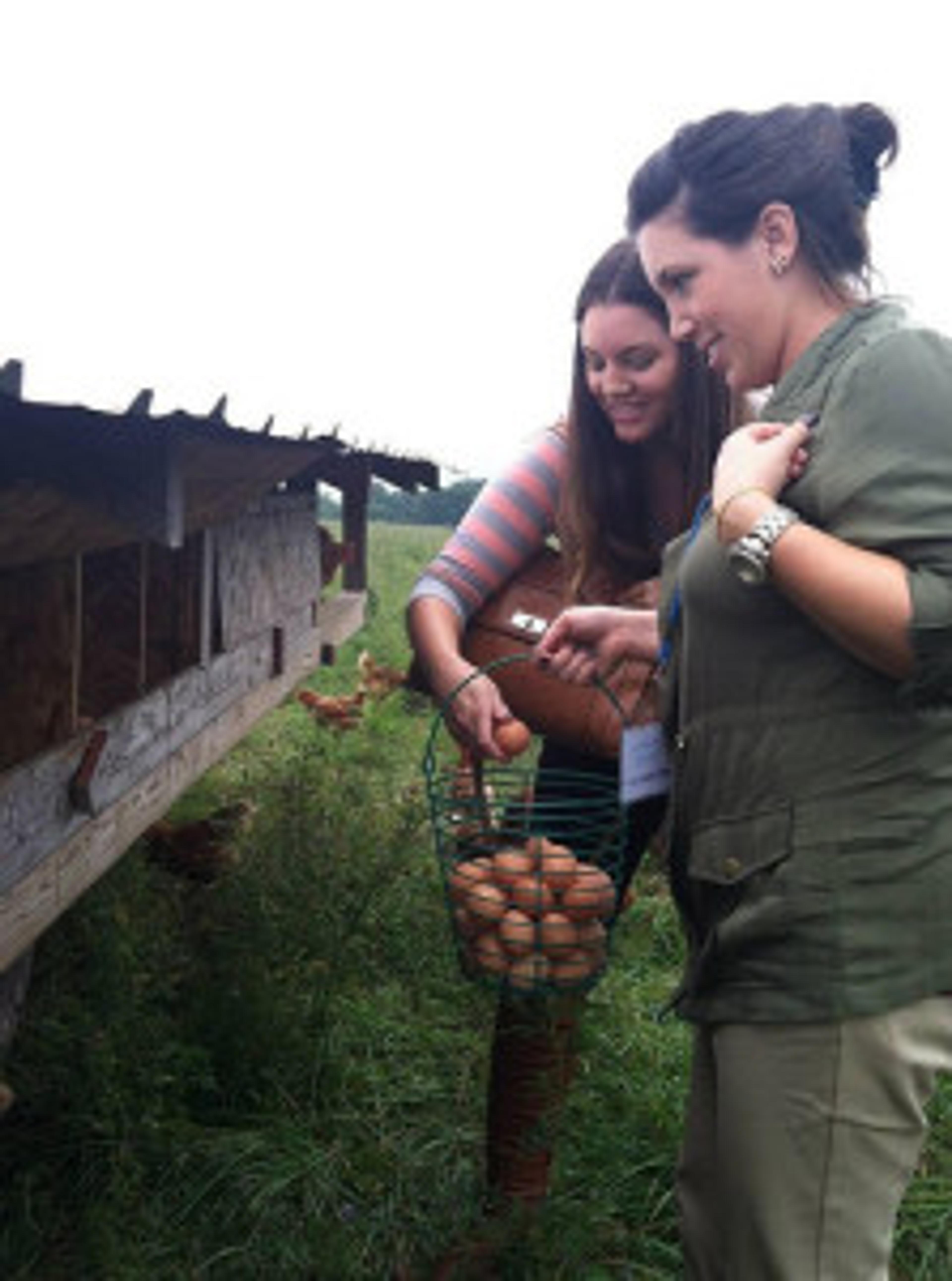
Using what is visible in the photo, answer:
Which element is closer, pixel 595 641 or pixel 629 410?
pixel 595 641

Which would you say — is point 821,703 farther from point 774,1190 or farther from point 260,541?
point 260,541

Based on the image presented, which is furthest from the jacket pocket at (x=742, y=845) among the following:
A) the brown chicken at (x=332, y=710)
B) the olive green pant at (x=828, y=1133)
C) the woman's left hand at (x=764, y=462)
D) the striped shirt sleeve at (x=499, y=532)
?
the brown chicken at (x=332, y=710)

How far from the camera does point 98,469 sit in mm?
1919

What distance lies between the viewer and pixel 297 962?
4.04m

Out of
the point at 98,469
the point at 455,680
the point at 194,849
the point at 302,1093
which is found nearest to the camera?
the point at 98,469

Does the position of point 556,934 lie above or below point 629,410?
below

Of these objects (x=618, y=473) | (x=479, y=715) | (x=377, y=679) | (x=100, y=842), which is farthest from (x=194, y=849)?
(x=377, y=679)

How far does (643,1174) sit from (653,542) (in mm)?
1856

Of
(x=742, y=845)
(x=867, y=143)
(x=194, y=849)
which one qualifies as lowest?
(x=194, y=849)

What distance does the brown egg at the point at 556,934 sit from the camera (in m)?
2.09

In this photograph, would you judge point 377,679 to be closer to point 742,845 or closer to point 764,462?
point 742,845

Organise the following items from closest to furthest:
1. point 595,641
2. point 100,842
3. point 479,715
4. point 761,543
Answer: point 761,543 < point 595,641 < point 479,715 < point 100,842

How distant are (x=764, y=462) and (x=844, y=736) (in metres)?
0.36

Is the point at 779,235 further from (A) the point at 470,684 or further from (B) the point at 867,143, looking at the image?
(A) the point at 470,684
